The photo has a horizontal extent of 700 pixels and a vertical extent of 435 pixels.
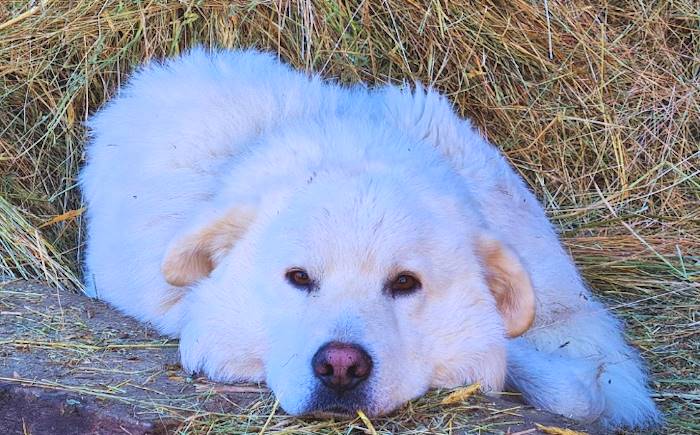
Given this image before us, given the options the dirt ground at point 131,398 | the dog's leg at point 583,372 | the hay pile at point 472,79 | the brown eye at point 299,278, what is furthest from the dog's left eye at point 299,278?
the hay pile at point 472,79

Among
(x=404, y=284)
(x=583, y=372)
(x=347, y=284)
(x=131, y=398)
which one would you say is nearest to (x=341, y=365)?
(x=347, y=284)

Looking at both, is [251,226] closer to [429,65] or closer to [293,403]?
[293,403]

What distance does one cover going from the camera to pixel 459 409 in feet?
11.8

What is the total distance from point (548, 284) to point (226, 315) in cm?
158

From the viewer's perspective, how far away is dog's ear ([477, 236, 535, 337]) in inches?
151

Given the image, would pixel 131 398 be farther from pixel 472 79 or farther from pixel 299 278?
pixel 472 79

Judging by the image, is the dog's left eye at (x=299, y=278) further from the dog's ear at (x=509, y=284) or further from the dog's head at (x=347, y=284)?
the dog's ear at (x=509, y=284)

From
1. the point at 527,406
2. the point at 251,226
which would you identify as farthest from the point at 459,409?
the point at 251,226

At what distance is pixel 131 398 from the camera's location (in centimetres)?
351

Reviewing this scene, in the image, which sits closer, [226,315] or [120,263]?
[226,315]

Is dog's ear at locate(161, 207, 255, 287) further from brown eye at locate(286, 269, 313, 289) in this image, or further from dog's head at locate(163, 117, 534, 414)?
brown eye at locate(286, 269, 313, 289)

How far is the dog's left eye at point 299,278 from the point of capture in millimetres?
3580

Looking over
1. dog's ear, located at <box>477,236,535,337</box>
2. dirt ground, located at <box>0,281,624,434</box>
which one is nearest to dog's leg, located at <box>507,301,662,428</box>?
dirt ground, located at <box>0,281,624,434</box>

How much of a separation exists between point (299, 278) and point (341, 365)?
18.2 inches
